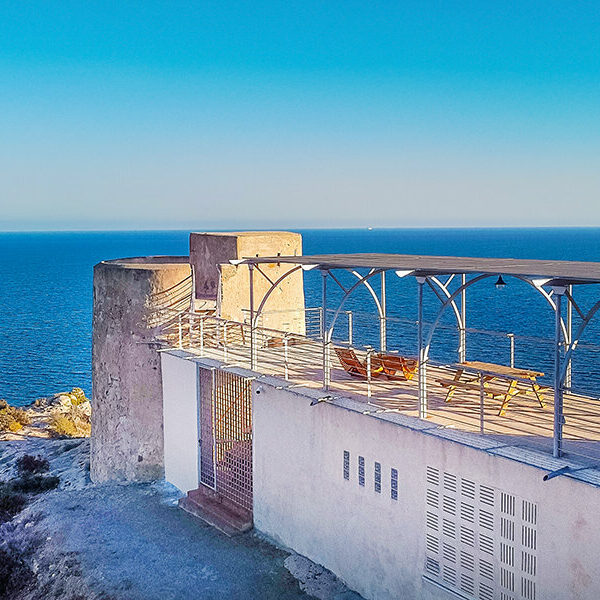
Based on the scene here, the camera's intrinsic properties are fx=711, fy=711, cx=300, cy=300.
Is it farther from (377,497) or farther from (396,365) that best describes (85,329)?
(377,497)

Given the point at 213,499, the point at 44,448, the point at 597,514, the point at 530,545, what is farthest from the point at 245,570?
the point at 44,448

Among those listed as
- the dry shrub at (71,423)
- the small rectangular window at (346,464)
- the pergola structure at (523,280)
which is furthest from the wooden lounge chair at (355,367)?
the dry shrub at (71,423)

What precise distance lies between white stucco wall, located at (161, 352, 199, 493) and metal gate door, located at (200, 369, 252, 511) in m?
0.35

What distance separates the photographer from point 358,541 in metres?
11.7

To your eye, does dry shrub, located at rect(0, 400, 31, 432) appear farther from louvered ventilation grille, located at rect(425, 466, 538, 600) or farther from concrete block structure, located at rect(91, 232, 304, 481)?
louvered ventilation grille, located at rect(425, 466, 538, 600)

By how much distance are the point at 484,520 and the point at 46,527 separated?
9929mm

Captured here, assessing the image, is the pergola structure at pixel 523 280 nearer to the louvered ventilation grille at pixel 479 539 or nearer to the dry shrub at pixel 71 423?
the louvered ventilation grille at pixel 479 539

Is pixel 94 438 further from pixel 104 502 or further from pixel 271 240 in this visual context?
pixel 271 240

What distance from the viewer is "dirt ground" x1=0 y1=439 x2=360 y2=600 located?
12.2 m

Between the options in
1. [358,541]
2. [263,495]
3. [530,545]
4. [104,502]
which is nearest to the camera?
[530,545]

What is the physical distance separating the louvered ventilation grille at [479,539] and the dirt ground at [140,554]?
2.29m

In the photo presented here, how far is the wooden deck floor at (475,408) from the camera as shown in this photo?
32.6 ft

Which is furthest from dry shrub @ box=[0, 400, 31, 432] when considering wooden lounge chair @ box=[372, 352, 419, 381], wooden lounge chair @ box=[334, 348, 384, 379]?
wooden lounge chair @ box=[372, 352, 419, 381]

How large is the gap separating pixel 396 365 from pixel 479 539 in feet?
14.5
